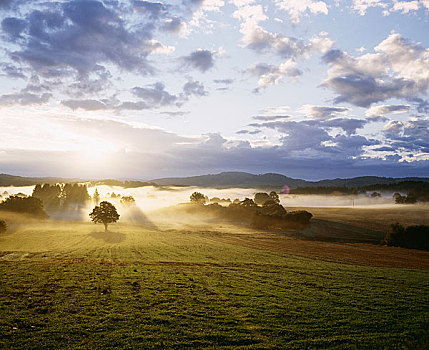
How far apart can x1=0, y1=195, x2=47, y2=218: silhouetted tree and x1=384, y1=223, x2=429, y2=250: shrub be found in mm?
118134

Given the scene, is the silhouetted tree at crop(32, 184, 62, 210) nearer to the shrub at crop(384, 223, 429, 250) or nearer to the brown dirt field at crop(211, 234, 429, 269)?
the brown dirt field at crop(211, 234, 429, 269)

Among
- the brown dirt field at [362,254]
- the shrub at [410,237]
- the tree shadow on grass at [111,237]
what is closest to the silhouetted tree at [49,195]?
the tree shadow on grass at [111,237]

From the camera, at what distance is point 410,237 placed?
2840 inches

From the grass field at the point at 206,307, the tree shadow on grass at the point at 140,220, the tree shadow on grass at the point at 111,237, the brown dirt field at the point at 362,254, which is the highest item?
the grass field at the point at 206,307

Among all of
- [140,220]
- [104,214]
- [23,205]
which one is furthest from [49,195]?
[104,214]

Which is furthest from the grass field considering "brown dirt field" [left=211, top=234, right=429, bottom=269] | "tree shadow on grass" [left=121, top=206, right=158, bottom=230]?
"tree shadow on grass" [left=121, top=206, right=158, bottom=230]

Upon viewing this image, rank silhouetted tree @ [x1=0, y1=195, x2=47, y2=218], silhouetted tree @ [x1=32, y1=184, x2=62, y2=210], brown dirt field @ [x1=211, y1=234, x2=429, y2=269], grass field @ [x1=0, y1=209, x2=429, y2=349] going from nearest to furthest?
1. grass field @ [x1=0, y1=209, x2=429, y2=349]
2. brown dirt field @ [x1=211, y1=234, x2=429, y2=269]
3. silhouetted tree @ [x1=0, y1=195, x2=47, y2=218]
4. silhouetted tree @ [x1=32, y1=184, x2=62, y2=210]

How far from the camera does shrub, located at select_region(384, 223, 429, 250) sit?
70.5 meters

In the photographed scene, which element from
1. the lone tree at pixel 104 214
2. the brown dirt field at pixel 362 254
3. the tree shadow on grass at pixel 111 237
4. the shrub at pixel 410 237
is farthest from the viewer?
the lone tree at pixel 104 214

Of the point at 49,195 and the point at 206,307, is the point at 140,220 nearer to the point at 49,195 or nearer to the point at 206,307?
the point at 49,195

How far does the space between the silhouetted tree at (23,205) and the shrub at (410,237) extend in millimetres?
118134

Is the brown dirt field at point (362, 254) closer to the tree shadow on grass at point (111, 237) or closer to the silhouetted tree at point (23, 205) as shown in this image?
the tree shadow on grass at point (111, 237)

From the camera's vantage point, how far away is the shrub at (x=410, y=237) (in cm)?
7050

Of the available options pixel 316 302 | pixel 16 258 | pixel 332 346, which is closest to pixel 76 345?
pixel 332 346
